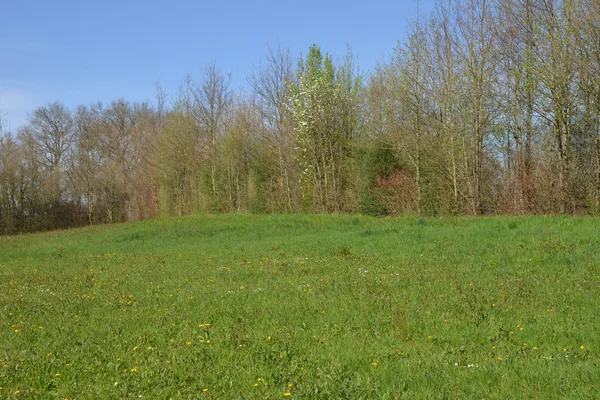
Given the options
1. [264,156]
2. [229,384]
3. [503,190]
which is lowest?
[229,384]

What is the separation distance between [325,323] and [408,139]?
785 inches

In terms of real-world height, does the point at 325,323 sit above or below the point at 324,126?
below

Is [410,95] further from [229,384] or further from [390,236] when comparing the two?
[229,384]

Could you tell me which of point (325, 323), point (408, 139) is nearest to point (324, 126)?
point (408, 139)

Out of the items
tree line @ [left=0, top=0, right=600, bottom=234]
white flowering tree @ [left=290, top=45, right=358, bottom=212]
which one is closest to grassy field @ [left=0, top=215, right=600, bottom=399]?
tree line @ [left=0, top=0, right=600, bottom=234]

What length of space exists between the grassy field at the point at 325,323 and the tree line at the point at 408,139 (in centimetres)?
742

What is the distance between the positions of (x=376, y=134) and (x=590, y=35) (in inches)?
455

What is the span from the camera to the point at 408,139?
2555 cm

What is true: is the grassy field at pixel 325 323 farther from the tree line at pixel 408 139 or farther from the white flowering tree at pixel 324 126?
the white flowering tree at pixel 324 126

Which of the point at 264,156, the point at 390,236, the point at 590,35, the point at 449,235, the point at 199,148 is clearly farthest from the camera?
the point at 199,148

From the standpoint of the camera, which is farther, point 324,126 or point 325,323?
point 324,126

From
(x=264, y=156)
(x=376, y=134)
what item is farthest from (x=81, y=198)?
(x=376, y=134)

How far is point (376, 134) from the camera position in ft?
90.9

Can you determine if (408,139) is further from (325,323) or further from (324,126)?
(325,323)
